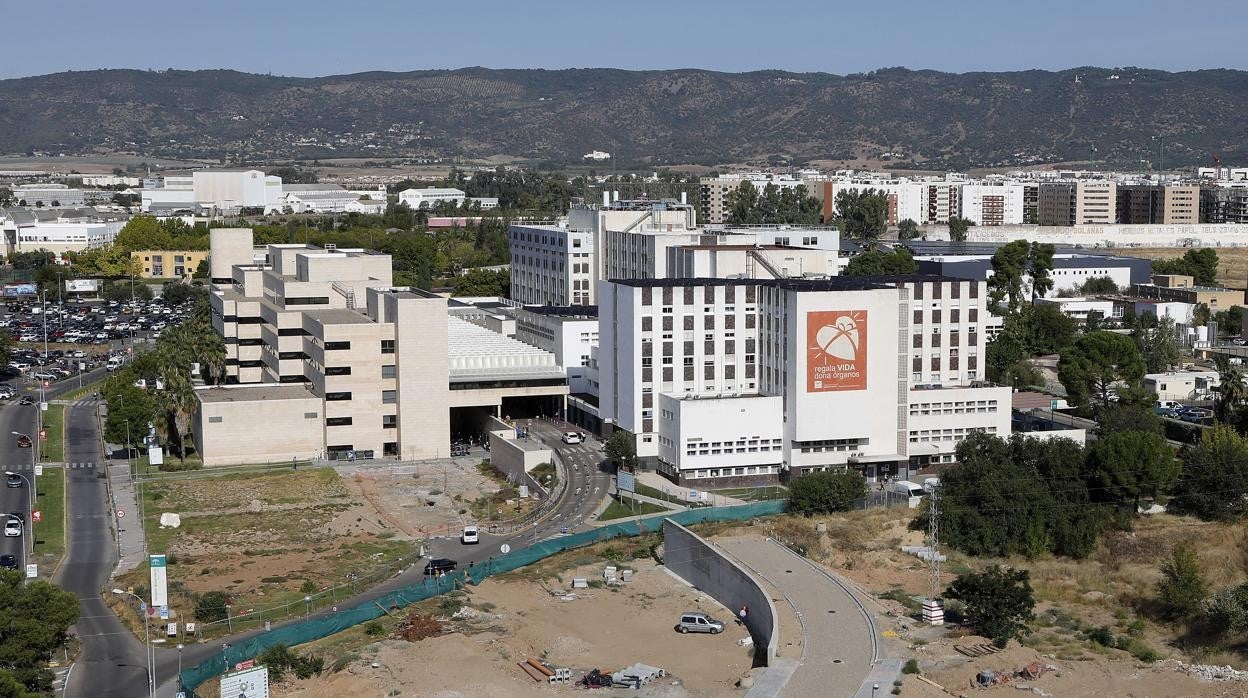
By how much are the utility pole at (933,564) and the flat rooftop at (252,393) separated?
2748 cm

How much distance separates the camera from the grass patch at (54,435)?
6800 centimetres

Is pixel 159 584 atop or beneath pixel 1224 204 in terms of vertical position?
beneath

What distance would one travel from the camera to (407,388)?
6600 centimetres

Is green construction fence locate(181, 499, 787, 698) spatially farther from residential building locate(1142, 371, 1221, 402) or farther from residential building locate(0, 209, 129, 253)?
residential building locate(0, 209, 129, 253)

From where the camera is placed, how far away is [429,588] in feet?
152

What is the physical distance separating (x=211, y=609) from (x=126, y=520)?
42.4ft

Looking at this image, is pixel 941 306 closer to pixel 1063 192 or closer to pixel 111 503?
pixel 111 503

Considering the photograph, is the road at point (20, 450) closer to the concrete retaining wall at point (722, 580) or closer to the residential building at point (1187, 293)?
the concrete retaining wall at point (722, 580)

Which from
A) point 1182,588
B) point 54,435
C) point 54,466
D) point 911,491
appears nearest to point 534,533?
point 911,491

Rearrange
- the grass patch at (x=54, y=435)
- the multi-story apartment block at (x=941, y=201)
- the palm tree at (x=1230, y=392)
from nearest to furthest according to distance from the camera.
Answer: the palm tree at (x=1230, y=392) → the grass patch at (x=54, y=435) → the multi-story apartment block at (x=941, y=201)

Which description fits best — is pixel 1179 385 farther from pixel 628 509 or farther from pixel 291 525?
pixel 291 525

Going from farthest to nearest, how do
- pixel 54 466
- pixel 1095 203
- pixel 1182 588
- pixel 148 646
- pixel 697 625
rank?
pixel 1095 203 → pixel 54 466 → pixel 1182 588 → pixel 697 625 → pixel 148 646

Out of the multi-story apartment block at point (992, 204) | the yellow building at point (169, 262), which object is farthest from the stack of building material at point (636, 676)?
the multi-story apartment block at point (992, 204)

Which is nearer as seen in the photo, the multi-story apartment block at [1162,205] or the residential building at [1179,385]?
the residential building at [1179,385]
